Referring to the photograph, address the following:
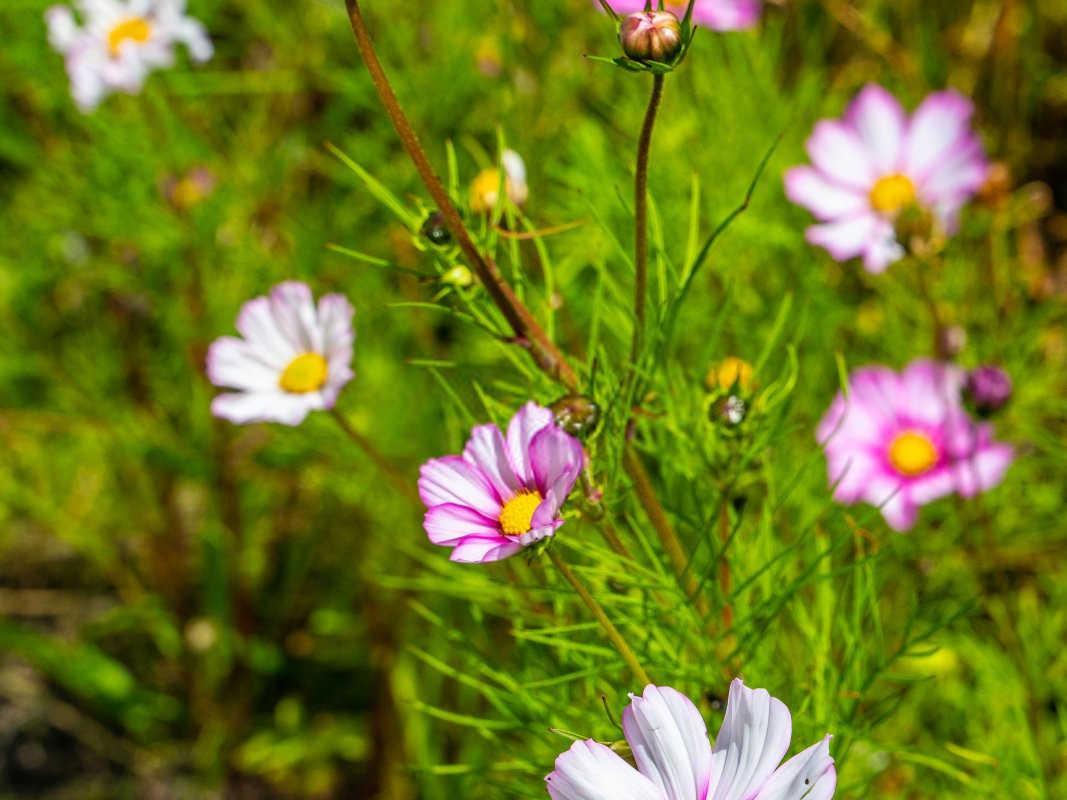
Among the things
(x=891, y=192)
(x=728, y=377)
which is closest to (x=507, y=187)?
(x=728, y=377)

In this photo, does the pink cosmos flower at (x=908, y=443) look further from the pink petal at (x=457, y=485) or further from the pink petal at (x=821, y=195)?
the pink petal at (x=457, y=485)

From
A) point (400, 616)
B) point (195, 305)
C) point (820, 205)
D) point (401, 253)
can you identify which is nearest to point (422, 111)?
point (401, 253)

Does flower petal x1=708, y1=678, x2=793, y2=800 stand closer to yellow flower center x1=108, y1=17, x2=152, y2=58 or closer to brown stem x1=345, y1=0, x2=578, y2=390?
brown stem x1=345, y1=0, x2=578, y2=390

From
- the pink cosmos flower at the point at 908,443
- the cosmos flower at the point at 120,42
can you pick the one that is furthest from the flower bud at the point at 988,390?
the cosmos flower at the point at 120,42

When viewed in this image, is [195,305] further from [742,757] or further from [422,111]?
[742,757]

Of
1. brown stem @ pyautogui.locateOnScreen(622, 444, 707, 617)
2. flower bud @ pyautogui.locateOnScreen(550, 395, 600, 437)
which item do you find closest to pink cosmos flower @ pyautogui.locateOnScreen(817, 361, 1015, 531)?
brown stem @ pyautogui.locateOnScreen(622, 444, 707, 617)

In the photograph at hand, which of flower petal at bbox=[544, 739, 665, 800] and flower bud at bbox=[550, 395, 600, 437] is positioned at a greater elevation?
flower bud at bbox=[550, 395, 600, 437]
